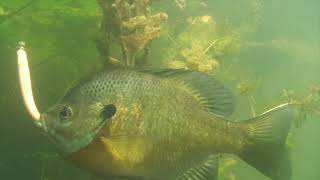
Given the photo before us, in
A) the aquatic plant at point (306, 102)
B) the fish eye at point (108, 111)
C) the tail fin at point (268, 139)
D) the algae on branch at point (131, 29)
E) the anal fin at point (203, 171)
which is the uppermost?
the algae on branch at point (131, 29)

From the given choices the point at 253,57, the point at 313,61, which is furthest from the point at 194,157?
the point at 313,61

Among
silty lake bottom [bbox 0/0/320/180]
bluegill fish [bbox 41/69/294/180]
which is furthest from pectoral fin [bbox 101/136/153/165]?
silty lake bottom [bbox 0/0/320/180]

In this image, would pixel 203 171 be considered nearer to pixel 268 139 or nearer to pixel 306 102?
pixel 268 139

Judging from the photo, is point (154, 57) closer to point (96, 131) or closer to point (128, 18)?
point (128, 18)

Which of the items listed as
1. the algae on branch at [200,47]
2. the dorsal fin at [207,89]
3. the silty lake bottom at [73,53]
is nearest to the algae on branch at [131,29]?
the silty lake bottom at [73,53]

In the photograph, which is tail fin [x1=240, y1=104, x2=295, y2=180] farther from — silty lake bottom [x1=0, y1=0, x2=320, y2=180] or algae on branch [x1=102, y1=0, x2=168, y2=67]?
algae on branch [x1=102, y1=0, x2=168, y2=67]

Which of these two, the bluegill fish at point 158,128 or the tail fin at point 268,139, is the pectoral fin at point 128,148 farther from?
the tail fin at point 268,139
